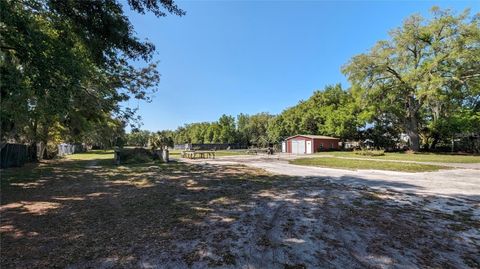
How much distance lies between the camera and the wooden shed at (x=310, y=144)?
35.0 metres

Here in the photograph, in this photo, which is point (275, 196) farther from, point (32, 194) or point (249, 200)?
point (32, 194)

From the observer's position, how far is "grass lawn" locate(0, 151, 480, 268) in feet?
10.4

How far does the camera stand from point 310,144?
35.1 metres

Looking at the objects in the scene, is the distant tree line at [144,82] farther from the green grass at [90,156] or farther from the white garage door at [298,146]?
the white garage door at [298,146]

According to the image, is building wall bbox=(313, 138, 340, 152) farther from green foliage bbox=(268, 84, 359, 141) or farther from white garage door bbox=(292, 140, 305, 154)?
white garage door bbox=(292, 140, 305, 154)

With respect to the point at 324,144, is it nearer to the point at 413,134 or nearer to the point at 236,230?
the point at 413,134

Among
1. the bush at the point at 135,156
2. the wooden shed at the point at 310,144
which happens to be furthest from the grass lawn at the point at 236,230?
the wooden shed at the point at 310,144

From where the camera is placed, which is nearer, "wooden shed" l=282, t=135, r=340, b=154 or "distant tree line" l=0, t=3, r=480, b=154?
"distant tree line" l=0, t=3, r=480, b=154

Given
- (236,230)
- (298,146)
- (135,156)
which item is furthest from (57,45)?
(298,146)

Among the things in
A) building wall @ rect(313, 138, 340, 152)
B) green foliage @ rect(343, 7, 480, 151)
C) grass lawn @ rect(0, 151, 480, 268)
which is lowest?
grass lawn @ rect(0, 151, 480, 268)

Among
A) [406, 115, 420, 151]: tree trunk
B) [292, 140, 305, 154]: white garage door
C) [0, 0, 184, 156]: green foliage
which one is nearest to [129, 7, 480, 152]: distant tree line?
[406, 115, 420, 151]: tree trunk

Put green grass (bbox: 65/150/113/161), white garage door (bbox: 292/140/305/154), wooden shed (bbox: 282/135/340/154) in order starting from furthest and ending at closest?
white garage door (bbox: 292/140/305/154) → wooden shed (bbox: 282/135/340/154) → green grass (bbox: 65/150/113/161)

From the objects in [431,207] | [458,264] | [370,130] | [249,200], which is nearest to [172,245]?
[249,200]

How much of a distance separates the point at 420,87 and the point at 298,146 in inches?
648
